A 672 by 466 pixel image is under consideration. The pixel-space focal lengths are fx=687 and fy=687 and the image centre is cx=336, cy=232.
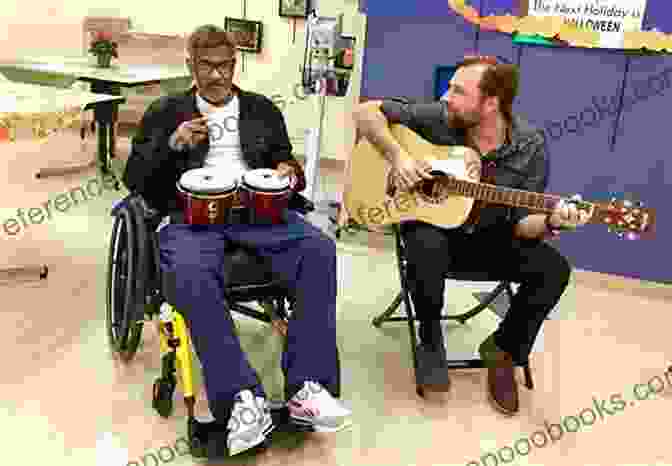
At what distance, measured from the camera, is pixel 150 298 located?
207cm

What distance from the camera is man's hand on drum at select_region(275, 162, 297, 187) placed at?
2197 mm

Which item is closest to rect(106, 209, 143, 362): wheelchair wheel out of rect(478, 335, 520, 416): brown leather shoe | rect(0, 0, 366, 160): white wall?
rect(478, 335, 520, 416): brown leather shoe

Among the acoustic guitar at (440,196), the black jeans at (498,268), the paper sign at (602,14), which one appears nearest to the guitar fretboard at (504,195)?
the acoustic guitar at (440,196)

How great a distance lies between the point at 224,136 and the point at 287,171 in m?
0.27

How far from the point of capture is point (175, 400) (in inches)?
85.6

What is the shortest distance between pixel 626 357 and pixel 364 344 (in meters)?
1.05

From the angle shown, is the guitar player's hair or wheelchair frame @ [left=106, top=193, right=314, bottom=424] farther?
the guitar player's hair

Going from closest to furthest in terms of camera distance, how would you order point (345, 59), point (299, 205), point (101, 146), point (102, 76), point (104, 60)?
point (299, 205) → point (345, 59) → point (102, 76) → point (104, 60) → point (101, 146)

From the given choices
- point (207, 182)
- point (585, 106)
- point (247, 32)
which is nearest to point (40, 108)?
point (207, 182)

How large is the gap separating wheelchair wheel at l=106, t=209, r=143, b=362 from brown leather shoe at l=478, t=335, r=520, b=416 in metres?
1.17

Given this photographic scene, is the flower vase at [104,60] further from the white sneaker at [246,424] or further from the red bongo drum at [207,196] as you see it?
the white sneaker at [246,424]

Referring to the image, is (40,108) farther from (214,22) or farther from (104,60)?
(214,22)

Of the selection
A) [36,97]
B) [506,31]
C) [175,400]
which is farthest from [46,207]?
[506,31]

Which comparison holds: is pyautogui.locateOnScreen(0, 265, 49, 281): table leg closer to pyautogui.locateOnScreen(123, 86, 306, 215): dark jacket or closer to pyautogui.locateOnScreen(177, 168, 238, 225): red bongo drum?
pyautogui.locateOnScreen(123, 86, 306, 215): dark jacket
